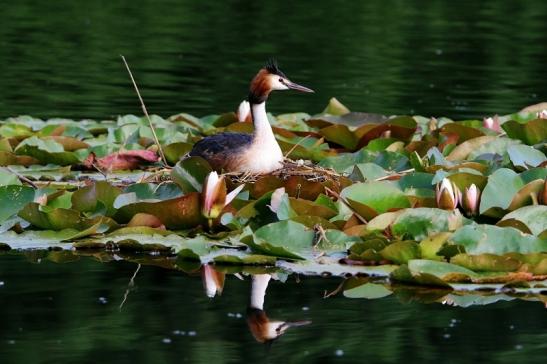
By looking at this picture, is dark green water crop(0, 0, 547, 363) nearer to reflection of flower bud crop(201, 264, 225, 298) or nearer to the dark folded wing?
reflection of flower bud crop(201, 264, 225, 298)

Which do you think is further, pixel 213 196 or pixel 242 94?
pixel 242 94

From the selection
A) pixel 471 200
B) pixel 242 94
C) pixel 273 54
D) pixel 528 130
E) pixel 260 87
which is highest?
pixel 260 87

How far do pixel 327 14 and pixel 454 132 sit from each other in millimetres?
14328

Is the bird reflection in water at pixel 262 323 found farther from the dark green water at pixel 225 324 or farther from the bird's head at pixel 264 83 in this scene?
the bird's head at pixel 264 83

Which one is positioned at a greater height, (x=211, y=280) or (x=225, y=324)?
(x=225, y=324)

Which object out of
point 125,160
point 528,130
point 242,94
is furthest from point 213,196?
point 242,94

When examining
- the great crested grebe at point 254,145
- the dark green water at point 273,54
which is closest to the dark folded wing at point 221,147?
the great crested grebe at point 254,145

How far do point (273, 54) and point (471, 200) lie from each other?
1120 centimetres

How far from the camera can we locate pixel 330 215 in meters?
6.80

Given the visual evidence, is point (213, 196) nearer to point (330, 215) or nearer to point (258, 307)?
point (330, 215)

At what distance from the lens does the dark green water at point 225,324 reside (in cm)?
500

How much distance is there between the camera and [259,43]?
62.4 feet

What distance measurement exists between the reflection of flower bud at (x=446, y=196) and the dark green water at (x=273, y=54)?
19.9ft

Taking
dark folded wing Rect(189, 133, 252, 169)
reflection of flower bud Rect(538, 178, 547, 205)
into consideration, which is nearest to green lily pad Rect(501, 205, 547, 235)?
reflection of flower bud Rect(538, 178, 547, 205)
